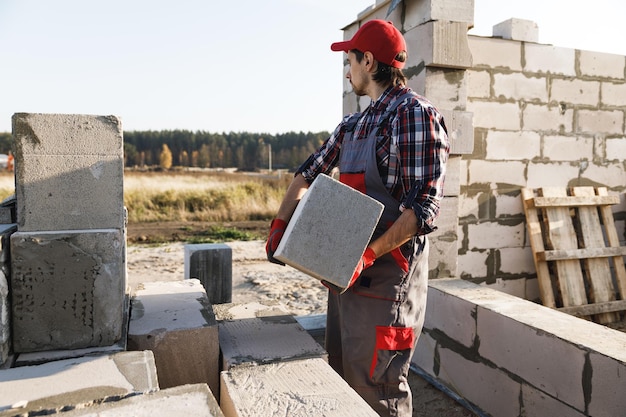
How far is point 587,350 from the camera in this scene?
242cm

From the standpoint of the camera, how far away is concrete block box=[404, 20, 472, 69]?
3531mm

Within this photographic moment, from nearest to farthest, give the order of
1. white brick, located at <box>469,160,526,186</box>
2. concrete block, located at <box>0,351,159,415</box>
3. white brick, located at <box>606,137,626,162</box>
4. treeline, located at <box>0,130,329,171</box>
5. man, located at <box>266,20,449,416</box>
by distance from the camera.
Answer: concrete block, located at <box>0,351,159,415</box> < man, located at <box>266,20,449,416</box> < white brick, located at <box>469,160,526,186</box> < white brick, located at <box>606,137,626,162</box> < treeline, located at <box>0,130,329,171</box>

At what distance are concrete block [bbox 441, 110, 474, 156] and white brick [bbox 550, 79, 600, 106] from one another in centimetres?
140

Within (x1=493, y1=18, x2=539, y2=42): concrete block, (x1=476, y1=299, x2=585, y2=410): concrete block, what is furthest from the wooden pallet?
(x1=476, y1=299, x2=585, y2=410): concrete block

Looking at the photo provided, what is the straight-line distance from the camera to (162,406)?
1.44 meters

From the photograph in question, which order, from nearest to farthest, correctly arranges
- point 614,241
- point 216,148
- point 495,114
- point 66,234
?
point 66,234, point 495,114, point 614,241, point 216,148

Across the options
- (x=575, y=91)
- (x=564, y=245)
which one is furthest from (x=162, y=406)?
(x=575, y=91)

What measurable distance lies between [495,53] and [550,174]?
1.30 m

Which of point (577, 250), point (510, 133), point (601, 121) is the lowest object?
point (577, 250)

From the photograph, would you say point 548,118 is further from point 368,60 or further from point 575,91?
point 368,60

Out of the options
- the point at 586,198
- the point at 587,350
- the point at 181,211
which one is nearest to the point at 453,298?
the point at 587,350

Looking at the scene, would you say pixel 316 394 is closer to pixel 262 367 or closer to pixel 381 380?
pixel 262 367

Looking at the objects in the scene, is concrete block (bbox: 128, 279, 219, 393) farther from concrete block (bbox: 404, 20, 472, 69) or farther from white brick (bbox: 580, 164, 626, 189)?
white brick (bbox: 580, 164, 626, 189)

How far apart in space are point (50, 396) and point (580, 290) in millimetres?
4595
